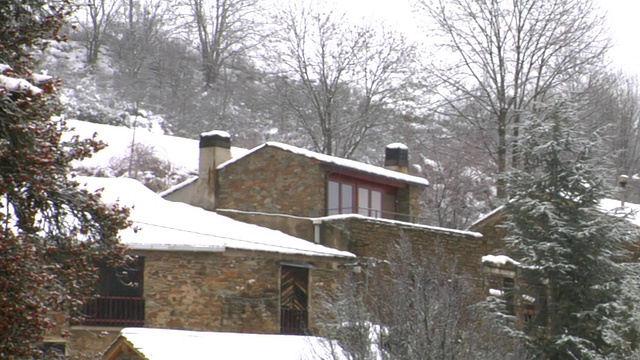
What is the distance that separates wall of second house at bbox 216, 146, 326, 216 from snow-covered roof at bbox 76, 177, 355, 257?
178 centimetres

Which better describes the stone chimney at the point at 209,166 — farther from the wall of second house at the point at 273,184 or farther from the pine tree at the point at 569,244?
the pine tree at the point at 569,244

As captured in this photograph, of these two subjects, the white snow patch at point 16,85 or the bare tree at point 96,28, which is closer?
the white snow patch at point 16,85

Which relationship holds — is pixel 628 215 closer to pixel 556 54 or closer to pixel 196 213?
pixel 196 213

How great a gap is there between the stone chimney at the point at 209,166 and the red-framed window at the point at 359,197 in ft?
12.5

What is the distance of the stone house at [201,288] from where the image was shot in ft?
92.8

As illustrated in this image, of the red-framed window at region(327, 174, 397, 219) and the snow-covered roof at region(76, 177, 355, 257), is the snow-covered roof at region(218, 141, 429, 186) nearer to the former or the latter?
the red-framed window at region(327, 174, 397, 219)

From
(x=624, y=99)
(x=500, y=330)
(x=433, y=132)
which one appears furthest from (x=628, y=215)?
(x=624, y=99)

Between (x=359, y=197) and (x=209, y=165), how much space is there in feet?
14.8

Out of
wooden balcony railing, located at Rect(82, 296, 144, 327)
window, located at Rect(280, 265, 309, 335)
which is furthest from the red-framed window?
wooden balcony railing, located at Rect(82, 296, 144, 327)

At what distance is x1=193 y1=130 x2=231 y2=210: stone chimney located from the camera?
35.8m

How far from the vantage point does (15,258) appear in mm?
12656

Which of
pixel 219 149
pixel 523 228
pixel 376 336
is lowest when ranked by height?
pixel 376 336

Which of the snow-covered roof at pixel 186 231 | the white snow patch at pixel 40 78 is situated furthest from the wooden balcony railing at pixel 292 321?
the white snow patch at pixel 40 78

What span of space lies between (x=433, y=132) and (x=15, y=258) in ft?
161
